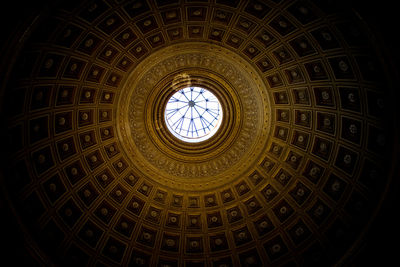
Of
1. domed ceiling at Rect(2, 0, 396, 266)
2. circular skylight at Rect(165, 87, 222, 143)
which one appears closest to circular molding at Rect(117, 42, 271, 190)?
domed ceiling at Rect(2, 0, 396, 266)

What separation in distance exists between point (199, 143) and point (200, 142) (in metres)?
0.10

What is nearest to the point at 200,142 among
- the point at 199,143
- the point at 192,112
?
the point at 199,143

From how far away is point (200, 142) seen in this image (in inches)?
882

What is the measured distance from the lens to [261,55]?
60.1ft

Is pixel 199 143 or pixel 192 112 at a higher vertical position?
pixel 192 112

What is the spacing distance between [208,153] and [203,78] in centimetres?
537

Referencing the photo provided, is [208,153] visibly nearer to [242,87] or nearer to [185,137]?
[185,137]

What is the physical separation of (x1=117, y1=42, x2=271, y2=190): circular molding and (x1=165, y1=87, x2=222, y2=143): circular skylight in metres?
2.49

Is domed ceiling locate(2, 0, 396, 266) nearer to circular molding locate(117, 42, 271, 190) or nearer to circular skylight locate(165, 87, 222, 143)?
circular molding locate(117, 42, 271, 190)

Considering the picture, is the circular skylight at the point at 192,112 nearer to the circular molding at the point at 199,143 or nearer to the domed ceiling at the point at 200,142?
the circular molding at the point at 199,143

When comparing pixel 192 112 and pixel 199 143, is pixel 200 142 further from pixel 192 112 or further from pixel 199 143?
pixel 192 112

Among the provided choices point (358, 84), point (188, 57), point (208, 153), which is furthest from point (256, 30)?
point (208, 153)

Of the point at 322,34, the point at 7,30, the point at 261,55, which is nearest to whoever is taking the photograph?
the point at 7,30

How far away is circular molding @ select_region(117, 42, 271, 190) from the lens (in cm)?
1950
